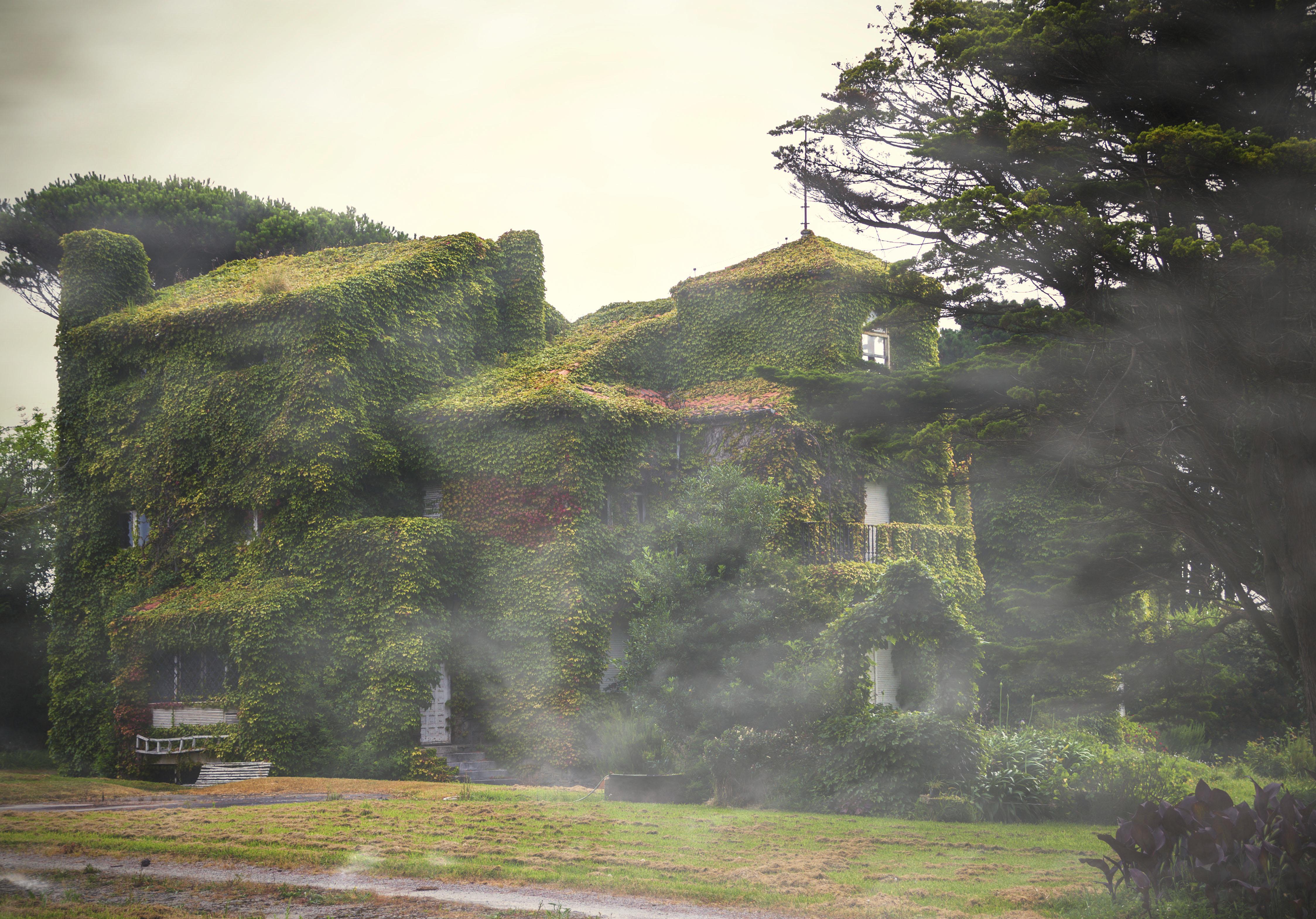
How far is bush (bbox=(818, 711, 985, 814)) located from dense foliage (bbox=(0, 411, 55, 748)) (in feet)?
82.8

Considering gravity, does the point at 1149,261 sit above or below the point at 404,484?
above

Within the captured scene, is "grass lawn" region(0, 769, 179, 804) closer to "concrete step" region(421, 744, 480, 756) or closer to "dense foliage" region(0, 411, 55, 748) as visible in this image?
"concrete step" region(421, 744, 480, 756)

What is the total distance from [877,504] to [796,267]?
6806mm

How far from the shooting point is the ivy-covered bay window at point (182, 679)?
81.1 ft

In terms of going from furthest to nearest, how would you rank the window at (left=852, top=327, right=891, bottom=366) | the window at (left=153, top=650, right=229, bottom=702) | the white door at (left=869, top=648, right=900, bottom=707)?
the window at (left=852, top=327, right=891, bottom=366) < the window at (left=153, top=650, right=229, bottom=702) < the white door at (left=869, top=648, right=900, bottom=707)

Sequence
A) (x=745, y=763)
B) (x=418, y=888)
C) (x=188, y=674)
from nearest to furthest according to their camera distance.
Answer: (x=418, y=888)
(x=745, y=763)
(x=188, y=674)

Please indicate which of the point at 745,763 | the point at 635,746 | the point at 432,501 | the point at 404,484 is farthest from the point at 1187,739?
the point at 404,484

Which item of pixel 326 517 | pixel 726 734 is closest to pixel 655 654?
pixel 726 734

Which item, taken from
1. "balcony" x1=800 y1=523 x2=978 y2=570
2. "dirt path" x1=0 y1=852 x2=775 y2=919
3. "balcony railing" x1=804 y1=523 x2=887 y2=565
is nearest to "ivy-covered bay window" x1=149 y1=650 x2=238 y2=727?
"balcony railing" x1=804 y1=523 x2=887 y2=565

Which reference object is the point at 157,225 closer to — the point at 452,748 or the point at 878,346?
the point at 452,748

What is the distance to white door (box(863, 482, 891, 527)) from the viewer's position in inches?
1037

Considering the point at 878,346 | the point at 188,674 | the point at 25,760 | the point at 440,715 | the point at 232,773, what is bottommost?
the point at 25,760

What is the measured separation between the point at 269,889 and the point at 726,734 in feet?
29.8

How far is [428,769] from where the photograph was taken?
2206cm
